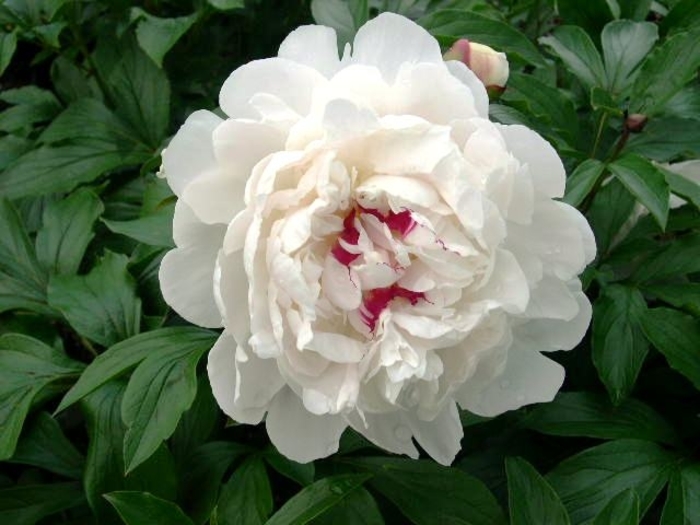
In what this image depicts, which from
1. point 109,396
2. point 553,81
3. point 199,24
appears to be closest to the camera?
point 109,396

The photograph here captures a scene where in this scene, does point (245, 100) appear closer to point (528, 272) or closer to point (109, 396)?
point (528, 272)

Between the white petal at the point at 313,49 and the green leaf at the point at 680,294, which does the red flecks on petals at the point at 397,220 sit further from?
the green leaf at the point at 680,294

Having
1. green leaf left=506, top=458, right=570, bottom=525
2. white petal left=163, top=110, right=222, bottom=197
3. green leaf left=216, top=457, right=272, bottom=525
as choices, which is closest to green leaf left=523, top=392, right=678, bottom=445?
green leaf left=506, top=458, right=570, bottom=525

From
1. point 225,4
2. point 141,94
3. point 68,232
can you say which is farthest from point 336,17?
point 68,232

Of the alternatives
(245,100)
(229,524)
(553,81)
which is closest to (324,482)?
(229,524)

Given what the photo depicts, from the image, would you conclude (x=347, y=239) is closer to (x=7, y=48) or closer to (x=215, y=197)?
(x=215, y=197)

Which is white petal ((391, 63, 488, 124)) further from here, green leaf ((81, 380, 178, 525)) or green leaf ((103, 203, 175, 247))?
green leaf ((81, 380, 178, 525))

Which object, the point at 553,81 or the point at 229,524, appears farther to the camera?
the point at 553,81

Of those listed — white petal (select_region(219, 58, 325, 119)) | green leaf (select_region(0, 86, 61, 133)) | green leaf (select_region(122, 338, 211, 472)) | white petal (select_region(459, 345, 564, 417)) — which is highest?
white petal (select_region(219, 58, 325, 119))
